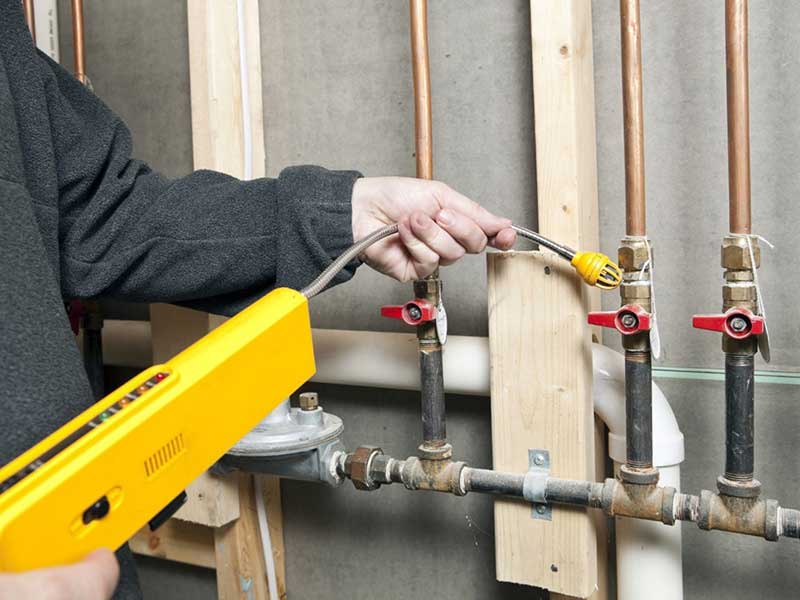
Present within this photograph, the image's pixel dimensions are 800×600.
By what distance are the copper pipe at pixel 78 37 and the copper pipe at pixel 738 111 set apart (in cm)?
85

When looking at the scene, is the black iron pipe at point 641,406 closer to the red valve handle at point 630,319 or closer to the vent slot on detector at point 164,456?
the red valve handle at point 630,319

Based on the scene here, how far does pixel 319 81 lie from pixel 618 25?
1.30 ft

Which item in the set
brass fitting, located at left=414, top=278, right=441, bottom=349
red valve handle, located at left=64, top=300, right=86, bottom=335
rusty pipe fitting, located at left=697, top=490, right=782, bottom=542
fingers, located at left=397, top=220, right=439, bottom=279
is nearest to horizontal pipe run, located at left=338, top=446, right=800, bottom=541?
rusty pipe fitting, located at left=697, top=490, right=782, bottom=542

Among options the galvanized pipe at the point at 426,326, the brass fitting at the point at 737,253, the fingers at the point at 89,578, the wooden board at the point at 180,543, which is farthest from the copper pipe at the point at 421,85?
the wooden board at the point at 180,543

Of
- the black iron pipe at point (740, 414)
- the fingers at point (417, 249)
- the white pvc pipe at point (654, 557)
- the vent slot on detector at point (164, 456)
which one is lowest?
the white pvc pipe at point (654, 557)

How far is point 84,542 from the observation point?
472 mm

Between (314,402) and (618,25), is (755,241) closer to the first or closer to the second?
(618,25)

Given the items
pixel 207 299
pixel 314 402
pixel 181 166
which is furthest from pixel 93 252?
pixel 181 166

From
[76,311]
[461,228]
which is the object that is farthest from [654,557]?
[76,311]

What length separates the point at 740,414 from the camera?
72 cm

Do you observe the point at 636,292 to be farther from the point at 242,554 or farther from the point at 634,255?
the point at 242,554

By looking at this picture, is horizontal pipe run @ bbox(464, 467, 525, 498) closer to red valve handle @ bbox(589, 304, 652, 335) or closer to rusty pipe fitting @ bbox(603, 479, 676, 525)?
rusty pipe fitting @ bbox(603, 479, 676, 525)

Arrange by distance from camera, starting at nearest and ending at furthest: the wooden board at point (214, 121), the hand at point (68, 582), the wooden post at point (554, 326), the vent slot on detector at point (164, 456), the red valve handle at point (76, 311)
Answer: the hand at point (68, 582) < the vent slot on detector at point (164, 456) < the wooden post at point (554, 326) < the wooden board at point (214, 121) < the red valve handle at point (76, 311)

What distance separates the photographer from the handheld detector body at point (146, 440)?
0.45 metres
